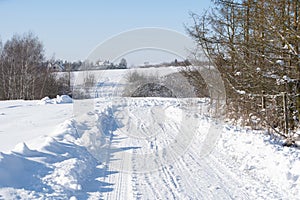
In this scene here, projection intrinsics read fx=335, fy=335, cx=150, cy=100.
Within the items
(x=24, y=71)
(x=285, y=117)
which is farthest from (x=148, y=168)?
(x=24, y=71)

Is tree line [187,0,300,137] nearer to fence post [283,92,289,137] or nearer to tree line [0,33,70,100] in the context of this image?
fence post [283,92,289,137]

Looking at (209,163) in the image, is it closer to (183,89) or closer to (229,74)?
(229,74)

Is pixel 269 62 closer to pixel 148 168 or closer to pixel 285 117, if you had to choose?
pixel 285 117

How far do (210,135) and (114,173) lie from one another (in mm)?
5012

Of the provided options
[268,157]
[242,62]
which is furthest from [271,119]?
[268,157]

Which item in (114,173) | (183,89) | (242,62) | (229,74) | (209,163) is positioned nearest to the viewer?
(114,173)

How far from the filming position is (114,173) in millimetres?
6359

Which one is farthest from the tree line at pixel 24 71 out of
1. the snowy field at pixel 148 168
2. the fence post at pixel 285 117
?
the fence post at pixel 285 117

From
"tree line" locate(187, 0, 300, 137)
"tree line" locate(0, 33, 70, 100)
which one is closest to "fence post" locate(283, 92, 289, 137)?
"tree line" locate(187, 0, 300, 137)

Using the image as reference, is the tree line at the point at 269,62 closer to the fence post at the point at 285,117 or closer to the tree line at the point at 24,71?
the fence post at the point at 285,117

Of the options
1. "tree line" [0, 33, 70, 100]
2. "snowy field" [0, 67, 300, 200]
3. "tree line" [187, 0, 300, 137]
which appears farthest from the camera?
"tree line" [0, 33, 70, 100]

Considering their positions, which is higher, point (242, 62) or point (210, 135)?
point (242, 62)

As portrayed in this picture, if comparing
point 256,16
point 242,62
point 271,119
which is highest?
point 256,16

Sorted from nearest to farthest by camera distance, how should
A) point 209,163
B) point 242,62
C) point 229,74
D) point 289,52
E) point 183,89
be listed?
point 209,163 → point 289,52 → point 242,62 → point 229,74 → point 183,89
